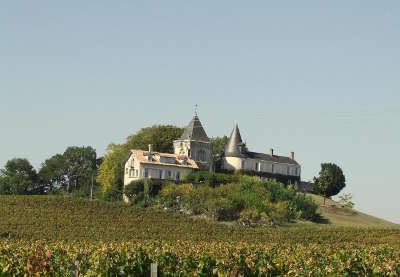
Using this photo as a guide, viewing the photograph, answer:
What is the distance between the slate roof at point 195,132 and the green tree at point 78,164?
30218 millimetres

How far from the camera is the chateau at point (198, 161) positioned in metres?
85.7

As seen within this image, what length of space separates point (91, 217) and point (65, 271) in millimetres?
44870

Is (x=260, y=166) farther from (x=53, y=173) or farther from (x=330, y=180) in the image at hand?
(x=53, y=173)

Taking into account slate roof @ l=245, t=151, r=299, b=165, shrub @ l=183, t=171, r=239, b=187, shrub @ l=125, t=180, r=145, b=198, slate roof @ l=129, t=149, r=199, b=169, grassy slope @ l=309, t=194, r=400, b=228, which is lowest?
grassy slope @ l=309, t=194, r=400, b=228

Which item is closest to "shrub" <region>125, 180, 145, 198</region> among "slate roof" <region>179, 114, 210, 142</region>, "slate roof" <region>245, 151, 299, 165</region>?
"slate roof" <region>179, 114, 210, 142</region>

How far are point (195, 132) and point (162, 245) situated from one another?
58.8 m

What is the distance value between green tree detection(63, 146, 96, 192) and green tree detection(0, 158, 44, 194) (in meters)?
5.57

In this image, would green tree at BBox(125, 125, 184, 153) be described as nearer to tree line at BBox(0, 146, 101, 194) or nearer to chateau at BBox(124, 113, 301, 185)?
chateau at BBox(124, 113, 301, 185)

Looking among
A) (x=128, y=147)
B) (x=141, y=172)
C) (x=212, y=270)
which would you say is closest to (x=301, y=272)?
(x=212, y=270)

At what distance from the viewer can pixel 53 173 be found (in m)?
119

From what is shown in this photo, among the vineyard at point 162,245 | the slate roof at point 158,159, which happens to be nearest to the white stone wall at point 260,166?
the slate roof at point 158,159

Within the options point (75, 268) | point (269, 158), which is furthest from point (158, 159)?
point (75, 268)

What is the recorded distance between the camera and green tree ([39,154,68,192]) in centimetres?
11900

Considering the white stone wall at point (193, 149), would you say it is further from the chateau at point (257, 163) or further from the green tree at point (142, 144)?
the green tree at point (142, 144)
